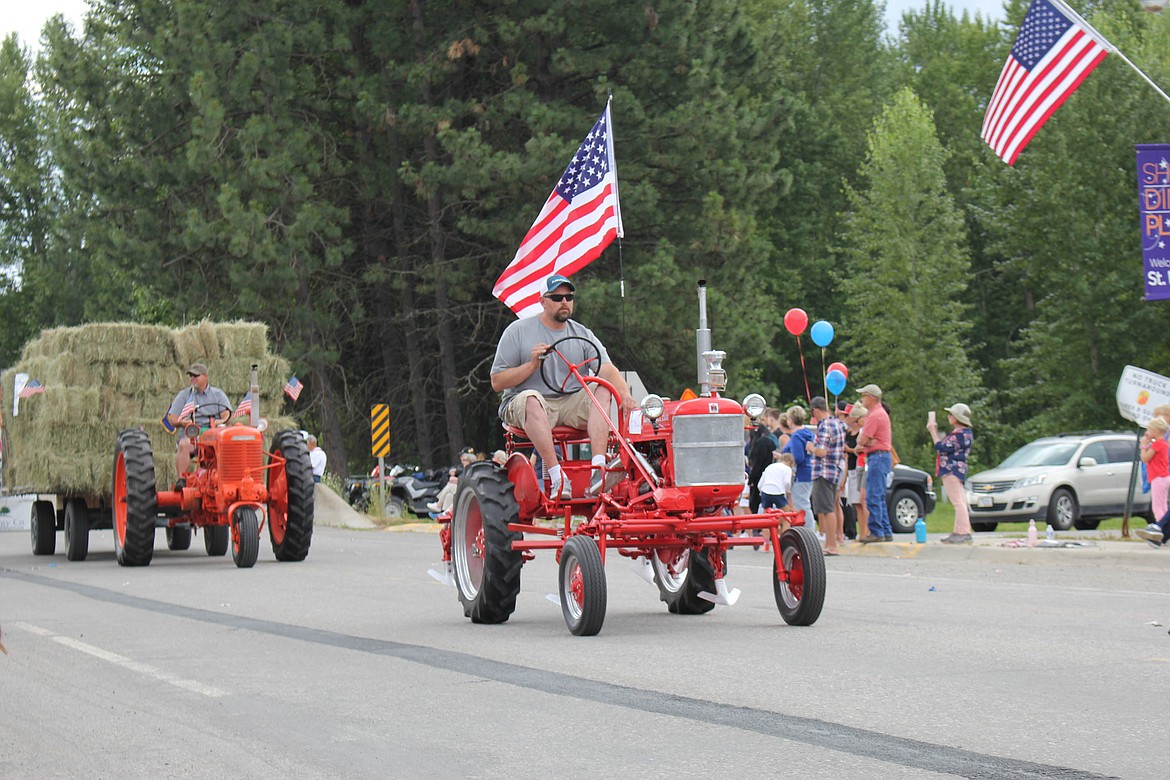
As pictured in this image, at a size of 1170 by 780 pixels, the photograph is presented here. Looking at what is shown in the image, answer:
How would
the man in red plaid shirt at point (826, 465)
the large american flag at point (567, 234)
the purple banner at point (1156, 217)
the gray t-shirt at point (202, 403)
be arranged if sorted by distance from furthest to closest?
the gray t-shirt at point (202, 403)
the man in red plaid shirt at point (826, 465)
the purple banner at point (1156, 217)
the large american flag at point (567, 234)

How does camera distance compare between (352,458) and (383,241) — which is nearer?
(383,241)

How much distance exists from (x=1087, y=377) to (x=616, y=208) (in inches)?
1408

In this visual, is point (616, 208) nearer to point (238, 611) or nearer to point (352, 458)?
point (238, 611)

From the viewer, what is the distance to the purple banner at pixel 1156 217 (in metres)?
19.6

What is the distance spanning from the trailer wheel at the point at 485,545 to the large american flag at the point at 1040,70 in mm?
11071

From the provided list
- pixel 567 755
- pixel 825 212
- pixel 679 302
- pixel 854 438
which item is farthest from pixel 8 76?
pixel 567 755

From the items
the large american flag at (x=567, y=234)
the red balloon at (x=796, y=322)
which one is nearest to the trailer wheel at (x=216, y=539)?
the large american flag at (x=567, y=234)

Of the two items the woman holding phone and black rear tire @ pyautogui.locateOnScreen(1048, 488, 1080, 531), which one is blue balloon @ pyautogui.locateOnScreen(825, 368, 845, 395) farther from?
the woman holding phone

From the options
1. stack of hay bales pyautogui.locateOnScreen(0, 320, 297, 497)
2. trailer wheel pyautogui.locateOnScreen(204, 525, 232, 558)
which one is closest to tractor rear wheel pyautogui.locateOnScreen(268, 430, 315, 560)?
trailer wheel pyautogui.locateOnScreen(204, 525, 232, 558)

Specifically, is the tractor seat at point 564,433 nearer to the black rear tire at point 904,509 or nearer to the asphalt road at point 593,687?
the asphalt road at point 593,687

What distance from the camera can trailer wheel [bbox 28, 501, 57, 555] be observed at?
894 inches

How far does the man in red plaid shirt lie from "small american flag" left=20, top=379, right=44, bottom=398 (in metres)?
9.83

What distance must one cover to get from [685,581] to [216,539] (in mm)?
10857

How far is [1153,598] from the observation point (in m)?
13.7
